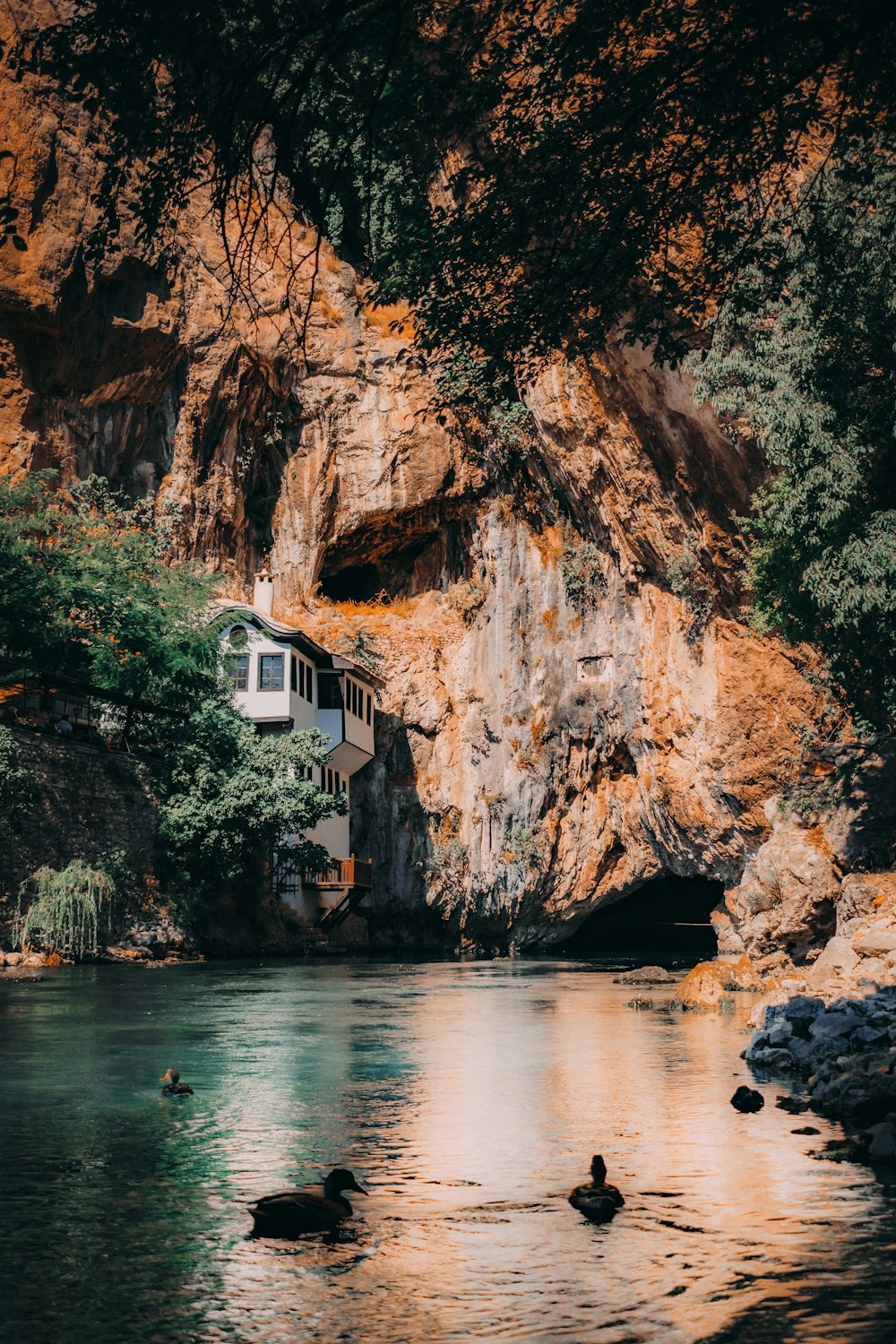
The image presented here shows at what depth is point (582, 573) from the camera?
46344 mm

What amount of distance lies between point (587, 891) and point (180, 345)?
26.6 metres

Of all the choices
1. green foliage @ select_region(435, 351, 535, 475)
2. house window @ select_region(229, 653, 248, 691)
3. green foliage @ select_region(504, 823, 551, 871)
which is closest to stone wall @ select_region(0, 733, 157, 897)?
house window @ select_region(229, 653, 248, 691)

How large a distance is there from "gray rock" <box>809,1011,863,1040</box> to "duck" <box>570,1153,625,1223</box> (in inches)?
293

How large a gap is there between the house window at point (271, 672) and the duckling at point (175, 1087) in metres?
33.1

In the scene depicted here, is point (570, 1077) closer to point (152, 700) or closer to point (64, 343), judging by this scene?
point (152, 700)

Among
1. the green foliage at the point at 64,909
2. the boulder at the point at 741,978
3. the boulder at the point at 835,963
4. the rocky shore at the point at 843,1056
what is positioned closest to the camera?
the rocky shore at the point at 843,1056

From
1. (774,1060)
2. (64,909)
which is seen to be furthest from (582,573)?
(774,1060)

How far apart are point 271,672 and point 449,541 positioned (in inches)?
444

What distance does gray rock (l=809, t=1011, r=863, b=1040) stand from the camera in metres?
14.4

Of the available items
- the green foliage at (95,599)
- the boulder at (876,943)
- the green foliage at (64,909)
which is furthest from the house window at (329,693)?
the boulder at (876,943)

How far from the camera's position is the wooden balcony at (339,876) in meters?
44.8

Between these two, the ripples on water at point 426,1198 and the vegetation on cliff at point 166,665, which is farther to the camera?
the vegetation on cliff at point 166,665

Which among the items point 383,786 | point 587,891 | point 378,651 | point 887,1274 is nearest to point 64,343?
point 378,651

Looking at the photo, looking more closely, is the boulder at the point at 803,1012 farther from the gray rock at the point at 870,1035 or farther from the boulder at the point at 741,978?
the boulder at the point at 741,978
